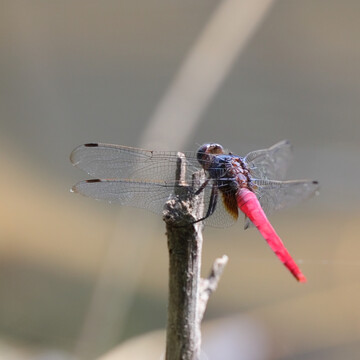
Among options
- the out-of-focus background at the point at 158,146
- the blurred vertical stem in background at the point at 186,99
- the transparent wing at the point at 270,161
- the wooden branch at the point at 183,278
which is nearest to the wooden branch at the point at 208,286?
the wooden branch at the point at 183,278

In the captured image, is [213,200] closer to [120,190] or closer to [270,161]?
[120,190]

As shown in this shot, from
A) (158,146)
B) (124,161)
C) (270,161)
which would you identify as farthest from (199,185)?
(158,146)

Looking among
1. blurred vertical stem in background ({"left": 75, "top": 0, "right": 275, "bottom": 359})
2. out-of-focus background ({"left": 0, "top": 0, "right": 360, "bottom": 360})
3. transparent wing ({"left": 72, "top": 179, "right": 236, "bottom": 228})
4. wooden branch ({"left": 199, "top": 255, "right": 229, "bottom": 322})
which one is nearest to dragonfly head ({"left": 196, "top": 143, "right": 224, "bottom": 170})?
transparent wing ({"left": 72, "top": 179, "right": 236, "bottom": 228})

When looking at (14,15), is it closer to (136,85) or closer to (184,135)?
(136,85)

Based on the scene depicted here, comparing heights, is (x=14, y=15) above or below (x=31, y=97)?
above

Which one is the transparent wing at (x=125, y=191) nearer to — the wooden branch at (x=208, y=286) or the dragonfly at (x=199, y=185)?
the dragonfly at (x=199, y=185)

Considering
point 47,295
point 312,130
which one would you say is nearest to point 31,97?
point 47,295

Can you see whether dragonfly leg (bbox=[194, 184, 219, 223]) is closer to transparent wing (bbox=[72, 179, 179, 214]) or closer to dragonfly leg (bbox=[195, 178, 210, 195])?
dragonfly leg (bbox=[195, 178, 210, 195])
